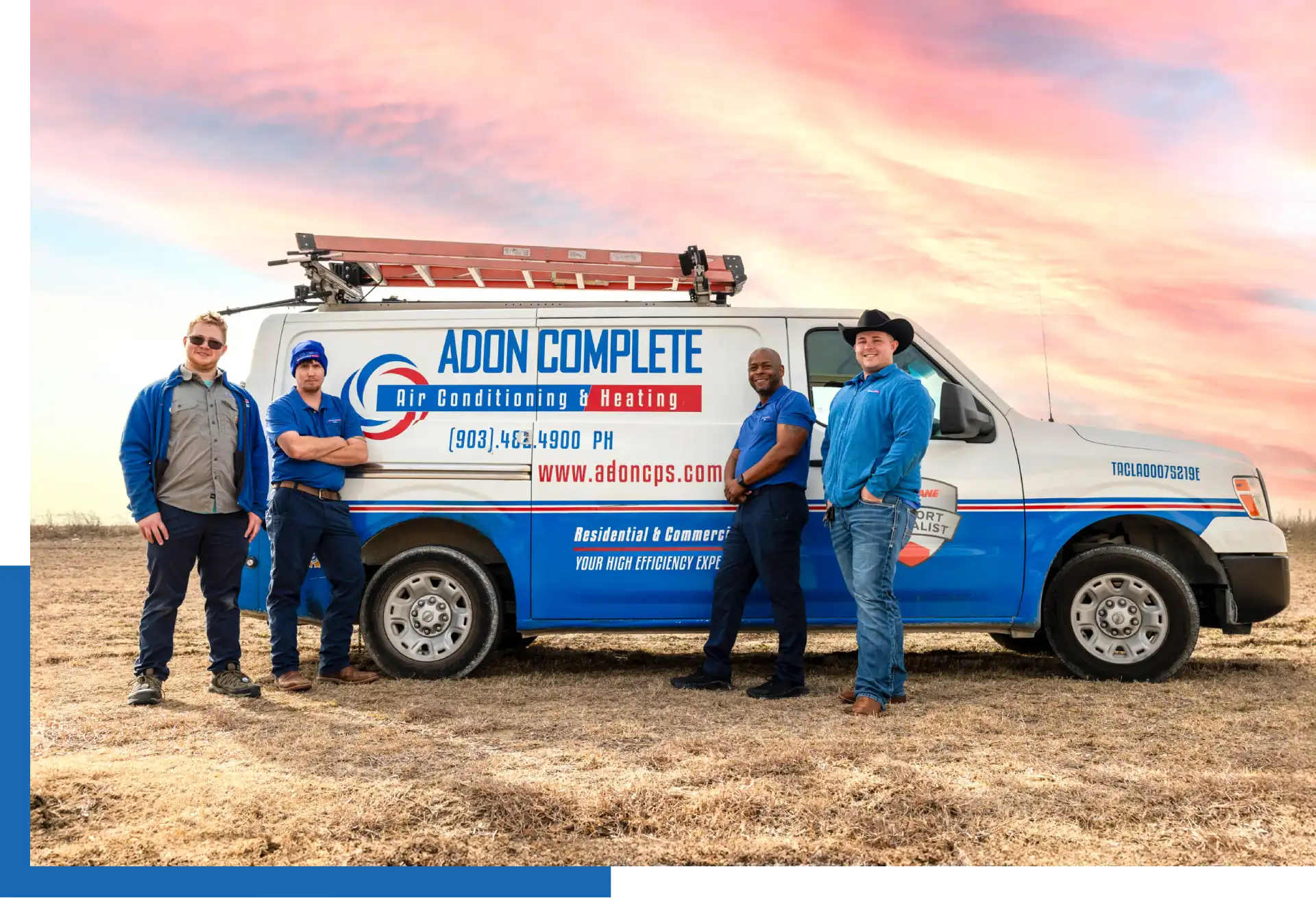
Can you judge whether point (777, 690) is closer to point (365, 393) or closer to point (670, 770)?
point (670, 770)

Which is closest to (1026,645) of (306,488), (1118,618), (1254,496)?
(1118,618)

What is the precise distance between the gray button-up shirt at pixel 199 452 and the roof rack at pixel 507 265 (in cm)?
105

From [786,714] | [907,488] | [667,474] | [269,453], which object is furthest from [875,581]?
[269,453]

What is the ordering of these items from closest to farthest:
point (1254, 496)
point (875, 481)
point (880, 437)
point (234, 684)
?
point (875, 481) → point (880, 437) → point (234, 684) → point (1254, 496)

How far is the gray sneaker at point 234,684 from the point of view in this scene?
18.8ft

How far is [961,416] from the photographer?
5.66 m

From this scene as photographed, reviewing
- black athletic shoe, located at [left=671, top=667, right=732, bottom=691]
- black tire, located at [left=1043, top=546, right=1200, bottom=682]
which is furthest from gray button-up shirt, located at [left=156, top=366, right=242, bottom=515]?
black tire, located at [left=1043, top=546, right=1200, bottom=682]

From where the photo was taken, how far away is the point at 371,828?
3.31m

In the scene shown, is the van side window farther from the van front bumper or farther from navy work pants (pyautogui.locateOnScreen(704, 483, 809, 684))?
the van front bumper

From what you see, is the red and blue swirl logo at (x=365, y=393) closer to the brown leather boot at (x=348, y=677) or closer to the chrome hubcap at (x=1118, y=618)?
the brown leather boot at (x=348, y=677)

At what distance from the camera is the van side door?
19.4 feet

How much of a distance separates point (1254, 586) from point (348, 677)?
5.53 metres

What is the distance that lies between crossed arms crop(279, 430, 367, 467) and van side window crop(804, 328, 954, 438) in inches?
108

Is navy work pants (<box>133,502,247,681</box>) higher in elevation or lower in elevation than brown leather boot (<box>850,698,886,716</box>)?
higher
